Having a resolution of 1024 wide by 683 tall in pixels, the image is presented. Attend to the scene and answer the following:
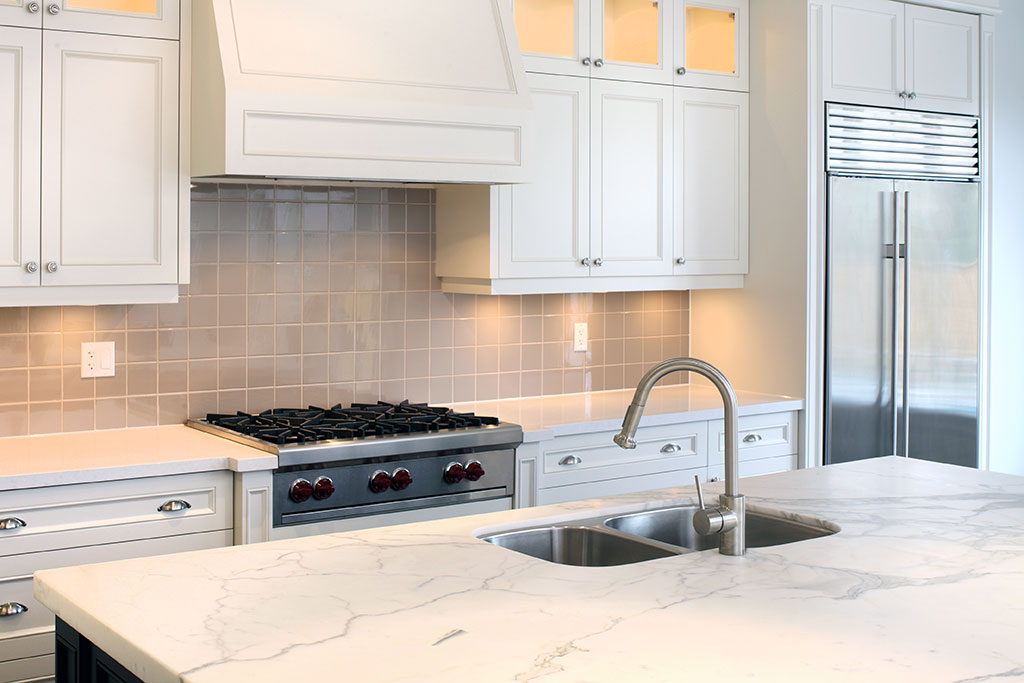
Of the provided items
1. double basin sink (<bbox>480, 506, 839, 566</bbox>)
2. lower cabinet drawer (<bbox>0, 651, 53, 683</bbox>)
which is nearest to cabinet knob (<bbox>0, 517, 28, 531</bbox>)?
lower cabinet drawer (<bbox>0, 651, 53, 683</bbox>)

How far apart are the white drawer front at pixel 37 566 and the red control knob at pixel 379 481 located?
57cm

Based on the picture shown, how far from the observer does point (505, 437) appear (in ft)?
11.6

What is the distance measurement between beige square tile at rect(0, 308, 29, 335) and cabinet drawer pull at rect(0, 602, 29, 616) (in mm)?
899

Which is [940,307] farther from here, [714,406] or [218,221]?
[218,221]

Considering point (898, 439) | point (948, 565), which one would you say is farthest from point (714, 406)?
point (948, 565)

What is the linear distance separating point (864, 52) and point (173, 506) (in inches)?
122

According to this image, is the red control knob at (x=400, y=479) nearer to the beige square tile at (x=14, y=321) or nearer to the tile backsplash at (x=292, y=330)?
the tile backsplash at (x=292, y=330)

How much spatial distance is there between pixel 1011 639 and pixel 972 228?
10.9 feet

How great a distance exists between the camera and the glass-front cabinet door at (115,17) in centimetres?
306

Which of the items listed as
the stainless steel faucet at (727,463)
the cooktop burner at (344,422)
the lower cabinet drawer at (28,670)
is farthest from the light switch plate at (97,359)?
the stainless steel faucet at (727,463)

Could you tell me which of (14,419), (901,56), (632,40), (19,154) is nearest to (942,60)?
(901,56)

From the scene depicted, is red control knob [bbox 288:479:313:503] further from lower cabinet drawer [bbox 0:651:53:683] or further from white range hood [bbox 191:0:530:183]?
white range hood [bbox 191:0:530:183]

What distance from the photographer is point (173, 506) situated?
9.84ft

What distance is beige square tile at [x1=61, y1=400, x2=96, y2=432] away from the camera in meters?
3.44
